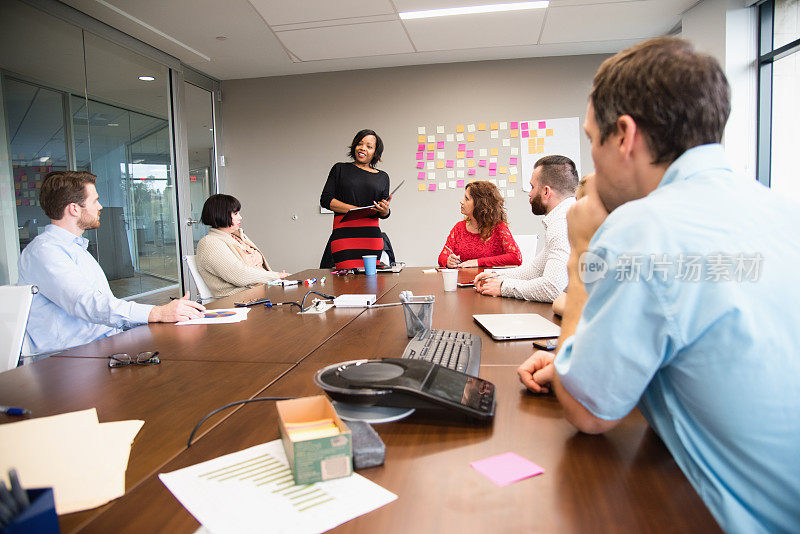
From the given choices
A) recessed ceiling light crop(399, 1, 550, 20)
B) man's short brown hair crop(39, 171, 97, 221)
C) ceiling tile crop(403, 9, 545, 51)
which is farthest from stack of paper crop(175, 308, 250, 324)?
ceiling tile crop(403, 9, 545, 51)

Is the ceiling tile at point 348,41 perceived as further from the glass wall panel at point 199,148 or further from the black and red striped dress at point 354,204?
the black and red striped dress at point 354,204

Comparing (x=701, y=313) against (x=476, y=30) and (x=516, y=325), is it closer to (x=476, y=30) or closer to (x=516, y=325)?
(x=516, y=325)

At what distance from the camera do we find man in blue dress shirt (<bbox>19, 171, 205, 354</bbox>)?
2002mm

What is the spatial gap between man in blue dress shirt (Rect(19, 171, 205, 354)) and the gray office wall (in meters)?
→ 3.86

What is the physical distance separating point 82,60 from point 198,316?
3.29 m

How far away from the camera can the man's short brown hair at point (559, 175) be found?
8.76 feet

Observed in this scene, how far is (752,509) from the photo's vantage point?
67cm

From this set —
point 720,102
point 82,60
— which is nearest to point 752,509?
point 720,102

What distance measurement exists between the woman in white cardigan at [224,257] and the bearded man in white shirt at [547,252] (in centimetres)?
149

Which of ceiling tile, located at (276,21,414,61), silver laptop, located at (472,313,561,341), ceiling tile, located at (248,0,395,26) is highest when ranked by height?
ceiling tile, located at (276,21,414,61)

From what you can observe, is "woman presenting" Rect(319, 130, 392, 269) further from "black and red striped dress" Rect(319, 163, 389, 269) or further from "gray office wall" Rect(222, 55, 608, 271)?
"gray office wall" Rect(222, 55, 608, 271)

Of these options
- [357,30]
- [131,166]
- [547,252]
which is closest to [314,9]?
[357,30]

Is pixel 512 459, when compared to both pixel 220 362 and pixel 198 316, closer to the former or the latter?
pixel 220 362

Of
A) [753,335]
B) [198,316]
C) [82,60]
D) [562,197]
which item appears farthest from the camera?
[82,60]
